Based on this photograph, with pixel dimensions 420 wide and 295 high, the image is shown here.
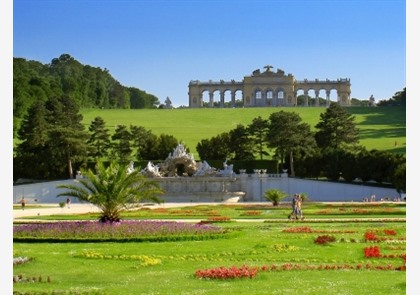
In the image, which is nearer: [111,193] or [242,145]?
[111,193]

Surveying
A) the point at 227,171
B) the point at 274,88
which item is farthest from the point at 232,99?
the point at 227,171

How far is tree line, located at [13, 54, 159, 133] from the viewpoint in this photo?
228 ft

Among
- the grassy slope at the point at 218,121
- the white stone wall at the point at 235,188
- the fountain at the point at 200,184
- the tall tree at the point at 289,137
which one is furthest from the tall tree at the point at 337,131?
the fountain at the point at 200,184

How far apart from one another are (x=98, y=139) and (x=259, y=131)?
1367cm

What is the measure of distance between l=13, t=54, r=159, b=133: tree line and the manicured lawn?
49871mm

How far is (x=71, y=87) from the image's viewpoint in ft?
298

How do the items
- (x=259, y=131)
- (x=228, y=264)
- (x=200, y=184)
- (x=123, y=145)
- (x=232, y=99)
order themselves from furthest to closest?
1. (x=232, y=99)
2. (x=123, y=145)
3. (x=259, y=131)
4. (x=200, y=184)
5. (x=228, y=264)

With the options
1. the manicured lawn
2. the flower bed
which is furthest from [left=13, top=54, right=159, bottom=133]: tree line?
the manicured lawn

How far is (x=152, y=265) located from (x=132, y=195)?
674 cm

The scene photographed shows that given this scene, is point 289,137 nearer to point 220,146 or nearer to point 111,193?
point 220,146

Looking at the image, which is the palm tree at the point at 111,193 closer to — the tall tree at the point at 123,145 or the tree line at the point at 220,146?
the tree line at the point at 220,146

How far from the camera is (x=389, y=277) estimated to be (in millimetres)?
10734

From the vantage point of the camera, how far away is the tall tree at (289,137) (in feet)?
170
